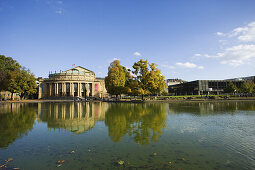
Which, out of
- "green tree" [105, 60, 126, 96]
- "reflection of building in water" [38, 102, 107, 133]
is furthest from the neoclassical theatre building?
"reflection of building in water" [38, 102, 107, 133]

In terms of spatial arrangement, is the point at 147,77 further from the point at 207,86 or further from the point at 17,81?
the point at 207,86

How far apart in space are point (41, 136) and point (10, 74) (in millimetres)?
70927

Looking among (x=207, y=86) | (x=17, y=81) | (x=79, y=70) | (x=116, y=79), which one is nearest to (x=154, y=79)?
(x=116, y=79)

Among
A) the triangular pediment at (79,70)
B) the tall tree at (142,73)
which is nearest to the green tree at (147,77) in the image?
the tall tree at (142,73)

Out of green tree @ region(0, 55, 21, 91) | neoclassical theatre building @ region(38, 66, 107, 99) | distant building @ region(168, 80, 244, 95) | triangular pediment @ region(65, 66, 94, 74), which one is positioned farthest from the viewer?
triangular pediment @ region(65, 66, 94, 74)

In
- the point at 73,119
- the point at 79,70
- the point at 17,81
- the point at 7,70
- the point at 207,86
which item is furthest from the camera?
the point at 79,70

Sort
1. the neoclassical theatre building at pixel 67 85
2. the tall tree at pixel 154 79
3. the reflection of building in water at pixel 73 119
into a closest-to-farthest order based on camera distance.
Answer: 1. the reflection of building in water at pixel 73 119
2. the tall tree at pixel 154 79
3. the neoclassical theatre building at pixel 67 85

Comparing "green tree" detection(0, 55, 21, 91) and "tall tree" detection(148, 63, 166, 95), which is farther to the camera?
"green tree" detection(0, 55, 21, 91)

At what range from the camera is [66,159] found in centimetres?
710

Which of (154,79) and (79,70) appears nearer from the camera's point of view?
(154,79)

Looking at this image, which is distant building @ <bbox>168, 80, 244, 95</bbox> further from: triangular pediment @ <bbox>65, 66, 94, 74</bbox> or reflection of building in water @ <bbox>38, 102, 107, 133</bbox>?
reflection of building in water @ <bbox>38, 102, 107, 133</bbox>

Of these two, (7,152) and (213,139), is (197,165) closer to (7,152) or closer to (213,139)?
(213,139)

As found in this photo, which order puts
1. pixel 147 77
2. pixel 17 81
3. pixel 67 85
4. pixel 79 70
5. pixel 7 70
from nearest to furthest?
pixel 147 77 < pixel 17 81 < pixel 7 70 < pixel 67 85 < pixel 79 70

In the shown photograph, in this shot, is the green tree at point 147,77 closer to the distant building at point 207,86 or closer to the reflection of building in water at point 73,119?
the reflection of building in water at point 73,119
